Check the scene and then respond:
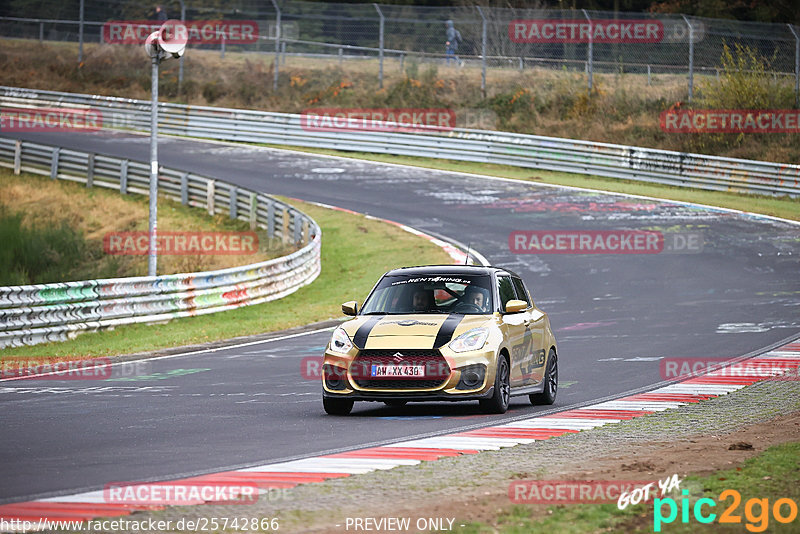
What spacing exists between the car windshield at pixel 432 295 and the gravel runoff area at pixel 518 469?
2258 mm

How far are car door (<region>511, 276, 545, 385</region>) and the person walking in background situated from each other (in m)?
31.9

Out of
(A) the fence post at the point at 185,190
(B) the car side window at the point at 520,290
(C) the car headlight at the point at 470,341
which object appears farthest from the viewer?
(A) the fence post at the point at 185,190

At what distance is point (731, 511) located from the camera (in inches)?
253

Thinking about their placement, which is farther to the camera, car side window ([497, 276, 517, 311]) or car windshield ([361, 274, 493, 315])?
car side window ([497, 276, 517, 311])

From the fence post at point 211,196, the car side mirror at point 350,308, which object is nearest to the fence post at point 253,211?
the fence post at point 211,196

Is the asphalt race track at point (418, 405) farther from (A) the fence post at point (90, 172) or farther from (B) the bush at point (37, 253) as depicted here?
(B) the bush at point (37, 253)

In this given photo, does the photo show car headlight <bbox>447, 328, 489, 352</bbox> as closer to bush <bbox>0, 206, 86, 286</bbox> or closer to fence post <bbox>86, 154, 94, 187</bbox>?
bush <bbox>0, 206, 86, 286</bbox>

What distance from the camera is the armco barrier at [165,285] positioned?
1911cm

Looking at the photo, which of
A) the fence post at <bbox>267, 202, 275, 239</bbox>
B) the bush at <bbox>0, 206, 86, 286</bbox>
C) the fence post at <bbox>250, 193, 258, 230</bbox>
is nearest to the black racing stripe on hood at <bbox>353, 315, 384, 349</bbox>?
the bush at <bbox>0, 206, 86, 286</bbox>

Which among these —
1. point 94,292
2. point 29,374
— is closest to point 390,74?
point 94,292

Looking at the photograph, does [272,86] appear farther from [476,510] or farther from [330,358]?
[476,510]

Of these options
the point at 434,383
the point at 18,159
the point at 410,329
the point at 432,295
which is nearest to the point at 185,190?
the point at 18,159

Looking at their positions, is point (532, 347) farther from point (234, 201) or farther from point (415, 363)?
point (234, 201)

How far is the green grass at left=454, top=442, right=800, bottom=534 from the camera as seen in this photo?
6129mm
